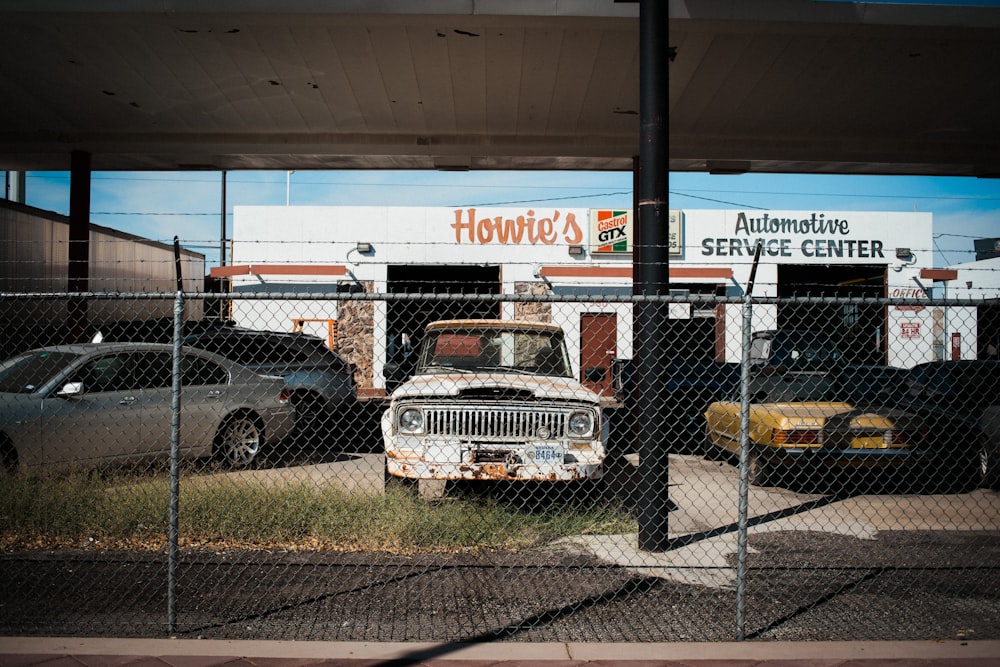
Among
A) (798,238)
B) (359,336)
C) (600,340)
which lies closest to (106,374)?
(359,336)

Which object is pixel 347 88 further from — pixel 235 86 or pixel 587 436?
pixel 587 436

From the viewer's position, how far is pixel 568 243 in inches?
851

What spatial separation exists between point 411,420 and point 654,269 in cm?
234

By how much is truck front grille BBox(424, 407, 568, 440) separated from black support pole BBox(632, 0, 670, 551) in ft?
2.64

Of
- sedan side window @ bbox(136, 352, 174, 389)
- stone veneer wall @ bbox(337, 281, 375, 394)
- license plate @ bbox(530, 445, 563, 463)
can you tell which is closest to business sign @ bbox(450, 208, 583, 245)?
stone veneer wall @ bbox(337, 281, 375, 394)

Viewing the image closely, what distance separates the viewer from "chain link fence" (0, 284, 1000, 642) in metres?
4.27

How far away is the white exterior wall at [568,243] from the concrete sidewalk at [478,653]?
16802mm

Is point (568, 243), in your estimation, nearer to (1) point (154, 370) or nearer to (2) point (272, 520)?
(1) point (154, 370)

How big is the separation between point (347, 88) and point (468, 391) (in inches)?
187

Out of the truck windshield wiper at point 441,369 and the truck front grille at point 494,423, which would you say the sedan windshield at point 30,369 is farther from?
the truck front grille at point 494,423

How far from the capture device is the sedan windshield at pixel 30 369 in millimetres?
7142

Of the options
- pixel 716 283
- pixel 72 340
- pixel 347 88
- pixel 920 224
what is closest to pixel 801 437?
pixel 347 88

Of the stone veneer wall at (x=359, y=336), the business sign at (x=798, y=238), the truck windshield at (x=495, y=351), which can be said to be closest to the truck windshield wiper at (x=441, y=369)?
the truck windshield at (x=495, y=351)

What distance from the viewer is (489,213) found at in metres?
21.7
